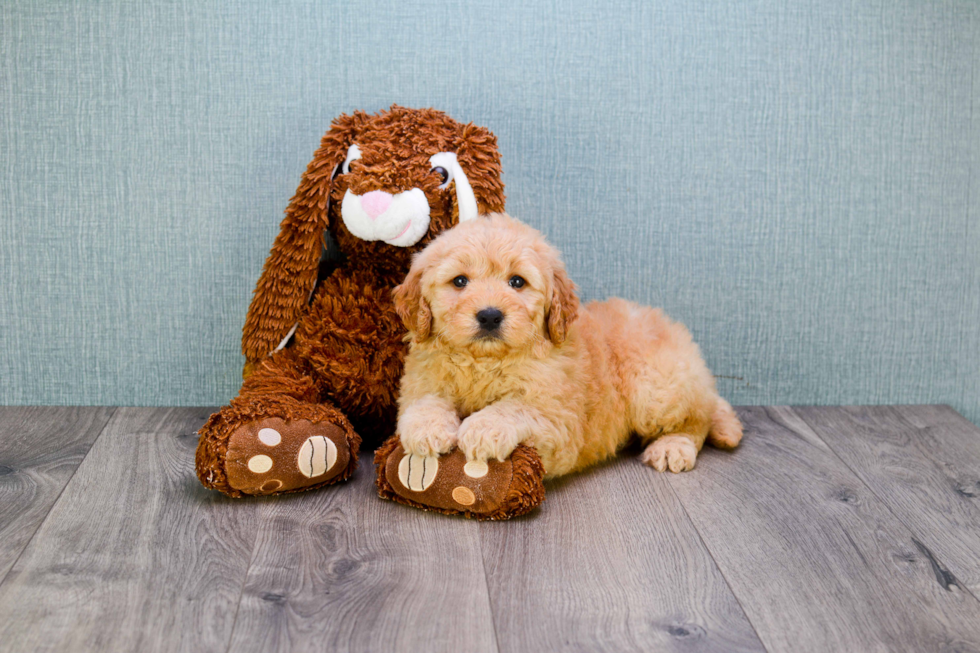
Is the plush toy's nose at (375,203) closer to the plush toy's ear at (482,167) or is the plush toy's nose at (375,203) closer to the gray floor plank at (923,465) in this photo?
the plush toy's ear at (482,167)

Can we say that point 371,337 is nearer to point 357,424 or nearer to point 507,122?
point 357,424

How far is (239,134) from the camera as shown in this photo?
2158 millimetres

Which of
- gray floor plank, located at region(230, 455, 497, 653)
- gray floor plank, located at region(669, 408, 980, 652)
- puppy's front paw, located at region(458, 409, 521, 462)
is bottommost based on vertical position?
gray floor plank, located at region(230, 455, 497, 653)

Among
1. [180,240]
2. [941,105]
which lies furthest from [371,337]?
[941,105]

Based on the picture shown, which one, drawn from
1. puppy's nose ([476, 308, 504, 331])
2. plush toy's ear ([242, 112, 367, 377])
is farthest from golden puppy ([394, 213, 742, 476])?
plush toy's ear ([242, 112, 367, 377])

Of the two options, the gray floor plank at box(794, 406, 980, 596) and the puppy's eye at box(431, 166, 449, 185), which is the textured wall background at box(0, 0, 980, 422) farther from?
the puppy's eye at box(431, 166, 449, 185)

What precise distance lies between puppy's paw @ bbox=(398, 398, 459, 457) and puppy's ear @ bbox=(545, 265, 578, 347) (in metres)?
0.27

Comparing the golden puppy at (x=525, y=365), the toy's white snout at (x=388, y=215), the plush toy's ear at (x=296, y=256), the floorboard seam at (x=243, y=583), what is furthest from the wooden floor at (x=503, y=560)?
the toy's white snout at (x=388, y=215)

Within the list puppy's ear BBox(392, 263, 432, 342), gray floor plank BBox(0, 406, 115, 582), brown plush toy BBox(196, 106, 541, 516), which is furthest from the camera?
brown plush toy BBox(196, 106, 541, 516)

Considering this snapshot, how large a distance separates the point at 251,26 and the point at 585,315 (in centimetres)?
109

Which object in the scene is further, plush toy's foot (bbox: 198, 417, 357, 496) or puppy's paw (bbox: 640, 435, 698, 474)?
puppy's paw (bbox: 640, 435, 698, 474)

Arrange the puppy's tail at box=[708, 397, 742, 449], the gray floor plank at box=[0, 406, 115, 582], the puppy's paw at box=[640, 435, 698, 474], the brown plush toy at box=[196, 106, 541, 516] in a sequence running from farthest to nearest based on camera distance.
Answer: the puppy's tail at box=[708, 397, 742, 449]
the puppy's paw at box=[640, 435, 698, 474]
the brown plush toy at box=[196, 106, 541, 516]
the gray floor plank at box=[0, 406, 115, 582]

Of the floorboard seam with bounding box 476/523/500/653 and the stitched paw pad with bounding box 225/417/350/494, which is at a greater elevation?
the stitched paw pad with bounding box 225/417/350/494

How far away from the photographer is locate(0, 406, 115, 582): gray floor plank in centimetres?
159
